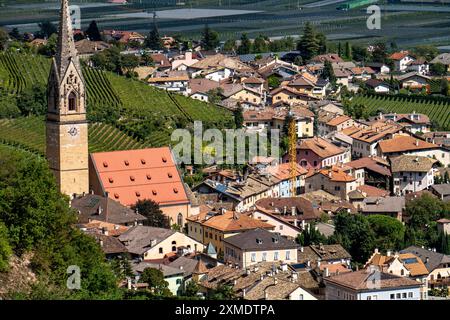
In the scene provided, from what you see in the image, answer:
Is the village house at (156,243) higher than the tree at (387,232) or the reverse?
higher

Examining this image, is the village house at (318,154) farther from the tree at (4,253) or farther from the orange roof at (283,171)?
the tree at (4,253)

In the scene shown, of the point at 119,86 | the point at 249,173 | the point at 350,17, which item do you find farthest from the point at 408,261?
the point at 350,17

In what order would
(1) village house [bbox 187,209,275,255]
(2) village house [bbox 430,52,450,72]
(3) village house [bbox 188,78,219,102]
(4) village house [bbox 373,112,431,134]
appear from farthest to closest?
1. (2) village house [bbox 430,52,450,72]
2. (3) village house [bbox 188,78,219,102]
3. (4) village house [bbox 373,112,431,134]
4. (1) village house [bbox 187,209,275,255]

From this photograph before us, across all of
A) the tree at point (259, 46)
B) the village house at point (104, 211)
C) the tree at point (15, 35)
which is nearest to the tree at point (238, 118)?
the village house at point (104, 211)

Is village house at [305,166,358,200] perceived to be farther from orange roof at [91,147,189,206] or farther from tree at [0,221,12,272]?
tree at [0,221,12,272]

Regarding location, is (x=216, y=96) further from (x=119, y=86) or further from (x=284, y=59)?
(x=284, y=59)

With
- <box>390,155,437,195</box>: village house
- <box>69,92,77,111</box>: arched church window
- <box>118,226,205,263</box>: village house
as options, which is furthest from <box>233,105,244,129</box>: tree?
<box>118,226,205,263</box>: village house

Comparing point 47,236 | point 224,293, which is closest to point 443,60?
point 224,293
